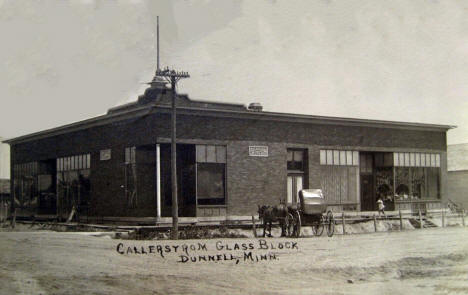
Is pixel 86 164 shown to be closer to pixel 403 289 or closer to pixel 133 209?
pixel 133 209

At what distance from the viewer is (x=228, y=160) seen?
3269 cm

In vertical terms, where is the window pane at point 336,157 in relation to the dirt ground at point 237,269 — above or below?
above

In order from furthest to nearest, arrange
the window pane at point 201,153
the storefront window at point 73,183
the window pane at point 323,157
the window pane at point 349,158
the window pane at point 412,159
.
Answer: the window pane at point 412,159 < the storefront window at point 73,183 < the window pane at point 349,158 < the window pane at point 323,157 < the window pane at point 201,153

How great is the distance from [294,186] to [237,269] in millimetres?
17495

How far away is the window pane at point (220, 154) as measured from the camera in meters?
32.5

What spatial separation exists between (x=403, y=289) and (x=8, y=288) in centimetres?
898

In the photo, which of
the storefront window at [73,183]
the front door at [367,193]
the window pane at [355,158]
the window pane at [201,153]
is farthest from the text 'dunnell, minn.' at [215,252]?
the front door at [367,193]

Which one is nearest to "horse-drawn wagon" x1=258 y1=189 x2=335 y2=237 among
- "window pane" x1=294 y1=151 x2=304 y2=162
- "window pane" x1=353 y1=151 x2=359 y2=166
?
"window pane" x1=294 y1=151 x2=304 y2=162

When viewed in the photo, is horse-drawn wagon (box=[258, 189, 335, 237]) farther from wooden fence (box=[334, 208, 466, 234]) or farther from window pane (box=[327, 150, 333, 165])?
window pane (box=[327, 150, 333, 165])

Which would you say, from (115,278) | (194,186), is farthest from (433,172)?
(115,278)

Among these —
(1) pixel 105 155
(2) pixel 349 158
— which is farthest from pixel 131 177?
(2) pixel 349 158

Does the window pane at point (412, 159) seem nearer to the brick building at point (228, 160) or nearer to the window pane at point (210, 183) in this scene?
the brick building at point (228, 160)

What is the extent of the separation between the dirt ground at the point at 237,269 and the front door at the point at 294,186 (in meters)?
9.61

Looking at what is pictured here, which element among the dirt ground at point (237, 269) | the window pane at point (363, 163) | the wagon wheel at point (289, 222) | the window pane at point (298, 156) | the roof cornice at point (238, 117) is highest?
the roof cornice at point (238, 117)
